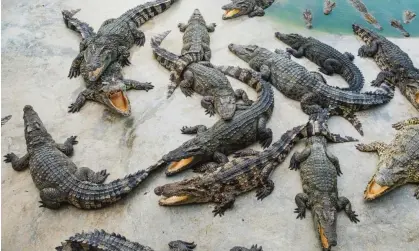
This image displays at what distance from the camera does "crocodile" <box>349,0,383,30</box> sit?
8.05 meters

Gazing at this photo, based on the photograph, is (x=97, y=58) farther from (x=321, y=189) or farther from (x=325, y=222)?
(x=325, y=222)

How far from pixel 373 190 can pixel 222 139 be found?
1.92 m

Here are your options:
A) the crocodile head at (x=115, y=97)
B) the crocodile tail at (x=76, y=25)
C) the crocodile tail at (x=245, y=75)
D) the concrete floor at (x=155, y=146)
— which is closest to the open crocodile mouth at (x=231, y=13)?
the concrete floor at (x=155, y=146)

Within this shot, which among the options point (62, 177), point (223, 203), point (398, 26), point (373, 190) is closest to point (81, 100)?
point (62, 177)

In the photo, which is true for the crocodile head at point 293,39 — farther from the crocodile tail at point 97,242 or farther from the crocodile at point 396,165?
the crocodile tail at point 97,242

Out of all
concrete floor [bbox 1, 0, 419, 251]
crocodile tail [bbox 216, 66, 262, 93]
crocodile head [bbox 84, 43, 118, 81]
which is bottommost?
concrete floor [bbox 1, 0, 419, 251]

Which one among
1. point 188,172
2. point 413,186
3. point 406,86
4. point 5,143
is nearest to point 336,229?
point 413,186

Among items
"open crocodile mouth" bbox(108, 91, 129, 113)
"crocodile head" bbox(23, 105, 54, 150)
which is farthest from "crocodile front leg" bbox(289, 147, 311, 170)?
"crocodile head" bbox(23, 105, 54, 150)

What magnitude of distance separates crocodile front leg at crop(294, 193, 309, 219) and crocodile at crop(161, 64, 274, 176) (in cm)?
101

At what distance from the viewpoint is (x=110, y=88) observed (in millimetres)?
5969

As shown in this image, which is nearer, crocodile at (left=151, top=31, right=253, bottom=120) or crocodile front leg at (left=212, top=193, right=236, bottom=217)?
crocodile front leg at (left=212, top=193, right=236, bottom=217)

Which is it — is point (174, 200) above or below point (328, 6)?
below

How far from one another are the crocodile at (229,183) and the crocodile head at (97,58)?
264cm

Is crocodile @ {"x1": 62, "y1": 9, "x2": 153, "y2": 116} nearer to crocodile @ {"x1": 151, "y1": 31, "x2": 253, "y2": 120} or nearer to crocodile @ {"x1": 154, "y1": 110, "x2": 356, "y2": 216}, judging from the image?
crocodile @ {"x1": 151, "y1": 31, "x2": 253, "y2": 120}
